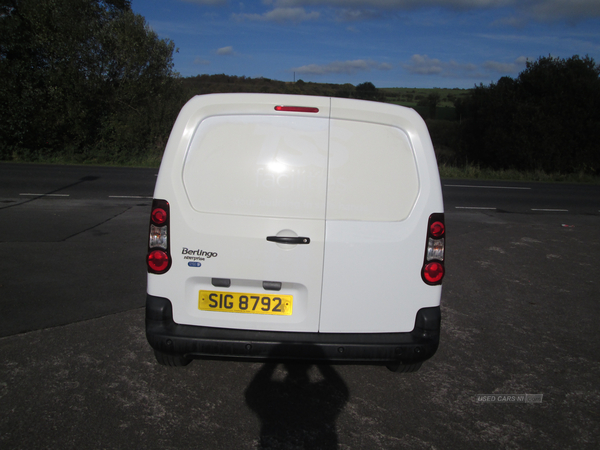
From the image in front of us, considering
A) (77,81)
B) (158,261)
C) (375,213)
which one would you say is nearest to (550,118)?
(77,81)

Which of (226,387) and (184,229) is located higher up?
(184,229)

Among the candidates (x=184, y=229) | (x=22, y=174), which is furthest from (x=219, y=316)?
(x=22, y=174)

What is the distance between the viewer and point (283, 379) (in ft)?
11.1

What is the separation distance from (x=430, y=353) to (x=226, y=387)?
4.69 feet

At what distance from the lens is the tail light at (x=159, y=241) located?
114 inches

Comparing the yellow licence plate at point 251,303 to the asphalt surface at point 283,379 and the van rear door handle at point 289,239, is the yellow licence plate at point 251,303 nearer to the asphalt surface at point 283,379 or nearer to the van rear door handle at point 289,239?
the van rear door handle at point 289,239

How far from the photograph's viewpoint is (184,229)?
2857 mm

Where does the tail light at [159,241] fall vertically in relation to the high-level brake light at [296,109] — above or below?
below

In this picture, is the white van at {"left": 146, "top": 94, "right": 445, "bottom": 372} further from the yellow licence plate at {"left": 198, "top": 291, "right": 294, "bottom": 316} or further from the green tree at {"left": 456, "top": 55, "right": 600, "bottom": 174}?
the green tree at {"left": 456, "top": 55, "right": 600, "bottom": 174}

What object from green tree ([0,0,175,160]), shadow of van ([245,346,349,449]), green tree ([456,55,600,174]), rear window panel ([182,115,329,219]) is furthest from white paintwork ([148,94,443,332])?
green tree ([456,55,600,174])

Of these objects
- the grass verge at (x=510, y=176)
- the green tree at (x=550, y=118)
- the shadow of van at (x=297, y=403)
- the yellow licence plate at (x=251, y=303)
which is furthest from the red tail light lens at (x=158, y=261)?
the green tree at (x=550, y=118)

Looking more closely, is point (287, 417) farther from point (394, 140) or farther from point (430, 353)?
point (394, 140)

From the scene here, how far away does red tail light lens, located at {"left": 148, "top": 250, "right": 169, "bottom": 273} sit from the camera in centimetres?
292

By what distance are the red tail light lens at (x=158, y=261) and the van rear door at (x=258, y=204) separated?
2.9 inches
